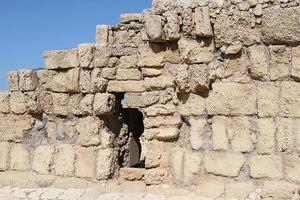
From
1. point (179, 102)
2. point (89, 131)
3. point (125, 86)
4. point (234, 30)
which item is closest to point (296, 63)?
point (234, 30)

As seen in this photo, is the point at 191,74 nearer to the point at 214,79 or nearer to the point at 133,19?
the point at 214,79

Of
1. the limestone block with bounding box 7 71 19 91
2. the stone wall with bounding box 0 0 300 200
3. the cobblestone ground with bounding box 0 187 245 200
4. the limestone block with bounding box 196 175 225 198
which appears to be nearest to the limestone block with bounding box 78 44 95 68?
the stone wall with bounding box 0 0 300 200

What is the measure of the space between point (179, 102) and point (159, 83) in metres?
0.33

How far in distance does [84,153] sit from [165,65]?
1526mm

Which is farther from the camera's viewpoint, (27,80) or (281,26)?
(27,80)

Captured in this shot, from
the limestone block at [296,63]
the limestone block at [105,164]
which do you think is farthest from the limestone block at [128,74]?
the limestone block at [296,63]

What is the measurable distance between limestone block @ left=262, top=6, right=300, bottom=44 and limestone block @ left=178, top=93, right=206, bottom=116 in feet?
3.21

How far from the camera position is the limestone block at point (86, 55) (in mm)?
5848

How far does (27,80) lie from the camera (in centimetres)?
620

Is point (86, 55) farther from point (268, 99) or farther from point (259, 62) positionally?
point (268, 99)

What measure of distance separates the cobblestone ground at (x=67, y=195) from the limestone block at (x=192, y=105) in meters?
0.92

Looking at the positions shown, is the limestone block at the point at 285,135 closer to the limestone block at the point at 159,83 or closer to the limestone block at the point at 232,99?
the limestone block at the point at 232,99

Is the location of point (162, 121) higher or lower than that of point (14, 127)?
higher

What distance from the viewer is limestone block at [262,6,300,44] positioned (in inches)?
182
